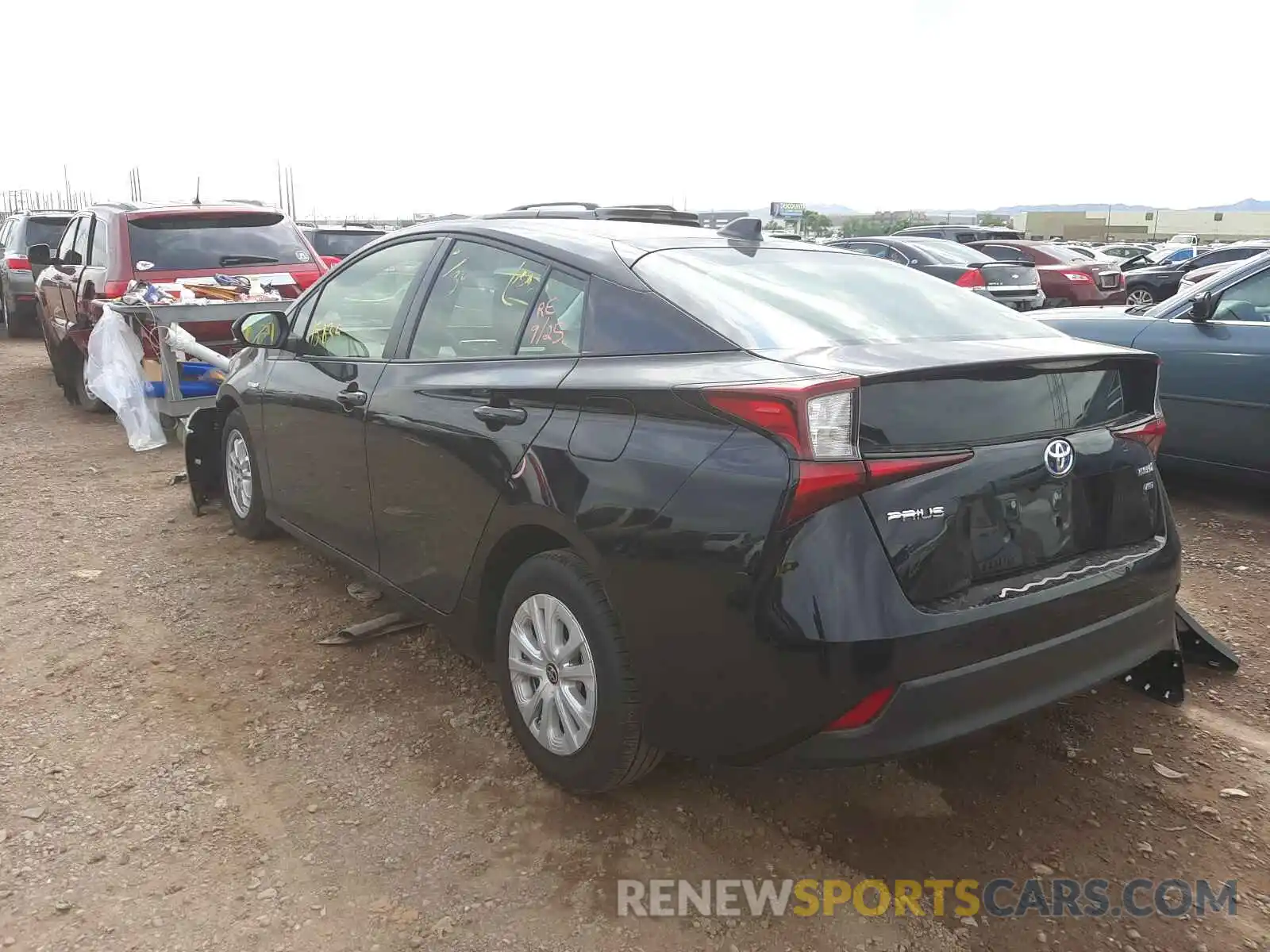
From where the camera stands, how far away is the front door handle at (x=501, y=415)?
2881 mm

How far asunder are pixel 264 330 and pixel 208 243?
410 cm

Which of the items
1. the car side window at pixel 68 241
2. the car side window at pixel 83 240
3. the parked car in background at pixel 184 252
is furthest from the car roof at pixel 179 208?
the car side window at pixel 68 241

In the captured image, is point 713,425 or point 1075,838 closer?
point 713,425

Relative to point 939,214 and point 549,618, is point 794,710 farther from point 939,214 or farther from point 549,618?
point 939,214

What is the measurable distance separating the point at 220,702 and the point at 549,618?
151cm

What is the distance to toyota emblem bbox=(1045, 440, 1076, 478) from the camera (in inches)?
96.4

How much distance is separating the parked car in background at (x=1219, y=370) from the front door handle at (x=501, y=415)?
3.96 meters

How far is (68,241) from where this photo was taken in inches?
400

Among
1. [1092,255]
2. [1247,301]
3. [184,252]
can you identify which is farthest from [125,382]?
→ [1092,255]

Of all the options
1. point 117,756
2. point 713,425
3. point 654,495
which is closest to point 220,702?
point 117,756

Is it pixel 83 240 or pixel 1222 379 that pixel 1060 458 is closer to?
pixel 1222 379

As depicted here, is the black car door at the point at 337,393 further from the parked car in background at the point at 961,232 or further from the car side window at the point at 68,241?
the parked car in background at the point at 961,232

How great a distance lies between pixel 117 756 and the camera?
10.4 ft

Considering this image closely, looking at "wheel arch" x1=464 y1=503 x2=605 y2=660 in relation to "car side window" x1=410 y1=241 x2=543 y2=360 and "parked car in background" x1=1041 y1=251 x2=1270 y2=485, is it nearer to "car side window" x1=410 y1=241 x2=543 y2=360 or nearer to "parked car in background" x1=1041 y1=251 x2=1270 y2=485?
"car side window" x1=410 y1=241 x2=543 y2=360
